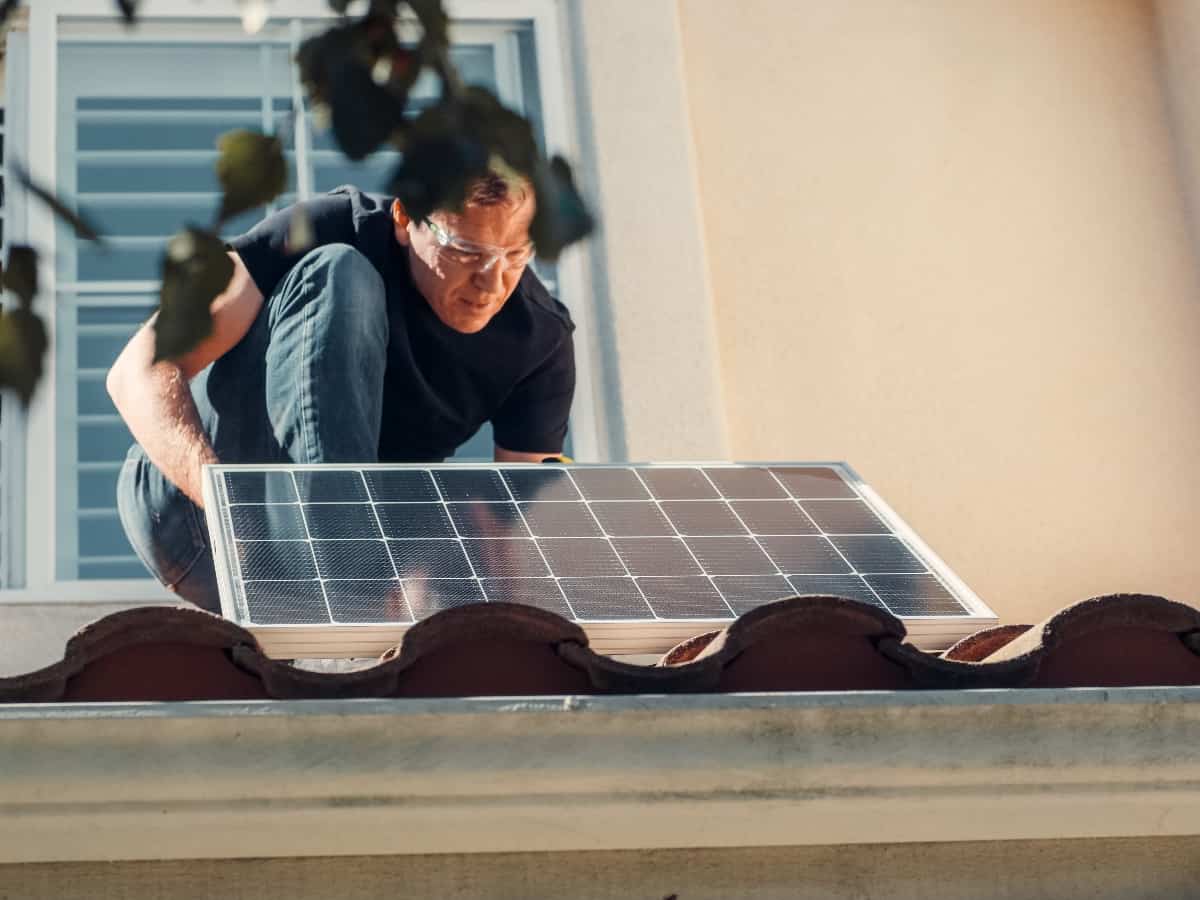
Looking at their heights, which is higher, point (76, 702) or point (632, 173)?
point (632, 173)

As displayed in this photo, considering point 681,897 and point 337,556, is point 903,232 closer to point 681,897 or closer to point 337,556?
point 337,556

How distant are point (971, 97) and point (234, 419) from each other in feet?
11.2

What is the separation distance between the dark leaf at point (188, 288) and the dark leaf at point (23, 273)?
13cm

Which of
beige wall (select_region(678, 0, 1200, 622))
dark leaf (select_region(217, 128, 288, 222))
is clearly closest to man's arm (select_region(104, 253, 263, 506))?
beige wall (select_region(678, 0, 1200, 622))

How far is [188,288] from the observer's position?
2334 mm

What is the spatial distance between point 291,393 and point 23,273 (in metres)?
3.07

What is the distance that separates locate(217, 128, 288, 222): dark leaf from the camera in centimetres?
233

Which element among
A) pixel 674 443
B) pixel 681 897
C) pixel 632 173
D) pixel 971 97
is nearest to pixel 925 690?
pixel 681 897

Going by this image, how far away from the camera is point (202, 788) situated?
3684mm

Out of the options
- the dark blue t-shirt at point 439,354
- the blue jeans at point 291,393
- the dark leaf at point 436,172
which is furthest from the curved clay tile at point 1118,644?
the dark leaf at point 436,172

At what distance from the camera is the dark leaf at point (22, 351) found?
234 cm

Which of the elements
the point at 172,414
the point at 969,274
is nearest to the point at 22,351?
the point at 172,414

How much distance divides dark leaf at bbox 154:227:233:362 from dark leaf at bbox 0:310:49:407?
118 mm

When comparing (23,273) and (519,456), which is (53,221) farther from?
(23,273)
